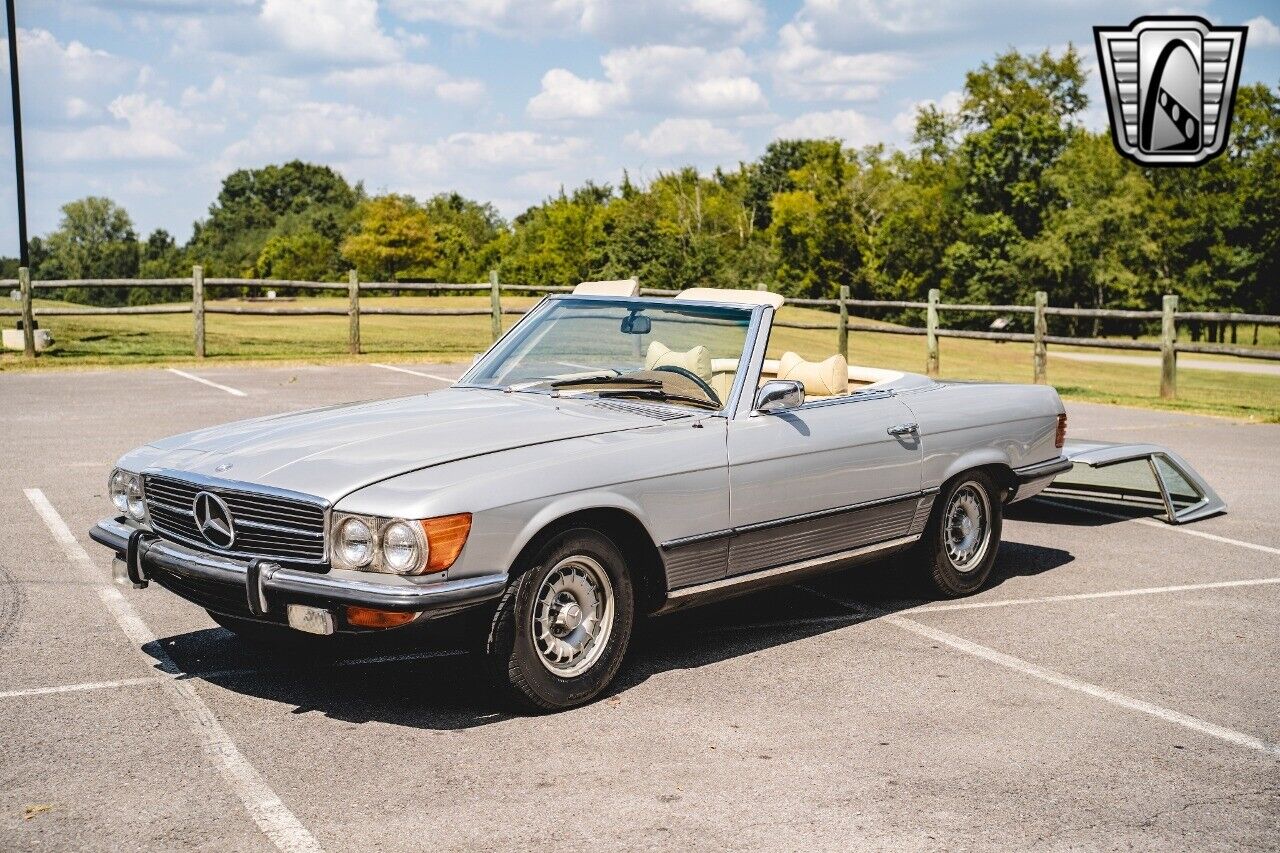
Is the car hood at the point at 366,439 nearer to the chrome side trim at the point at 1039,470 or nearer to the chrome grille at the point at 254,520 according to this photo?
the chrome grille at the point at 254,520

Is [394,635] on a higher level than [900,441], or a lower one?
lower

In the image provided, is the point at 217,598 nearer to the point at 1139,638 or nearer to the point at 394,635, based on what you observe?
the point at 394,635

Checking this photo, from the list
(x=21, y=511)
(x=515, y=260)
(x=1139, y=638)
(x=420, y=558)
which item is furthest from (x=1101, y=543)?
(x=515, y=260)

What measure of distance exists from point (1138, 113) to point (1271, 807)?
21681mm

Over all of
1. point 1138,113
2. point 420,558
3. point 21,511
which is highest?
point 1138,113

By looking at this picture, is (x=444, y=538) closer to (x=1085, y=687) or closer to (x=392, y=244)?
(x=1085, y=687)

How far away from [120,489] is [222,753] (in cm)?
152

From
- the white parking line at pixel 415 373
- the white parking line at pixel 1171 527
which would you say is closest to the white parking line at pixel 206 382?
the white parking line at pixel 415 373

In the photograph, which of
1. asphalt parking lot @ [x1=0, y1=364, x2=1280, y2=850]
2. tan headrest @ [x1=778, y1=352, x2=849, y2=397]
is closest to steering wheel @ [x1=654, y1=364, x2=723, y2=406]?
tan headrest @ [x1=778, y1=352, x2=849, y2=397]

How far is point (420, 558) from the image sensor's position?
4.50 metres

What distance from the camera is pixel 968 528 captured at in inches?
275

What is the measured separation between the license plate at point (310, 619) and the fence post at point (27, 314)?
20.5 m

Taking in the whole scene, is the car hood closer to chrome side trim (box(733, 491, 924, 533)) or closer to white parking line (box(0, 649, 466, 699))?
chrome side trim (box(733, 491, 924, 533))

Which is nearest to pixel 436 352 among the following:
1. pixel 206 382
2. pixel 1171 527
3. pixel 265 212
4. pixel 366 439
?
pixel 206 382
